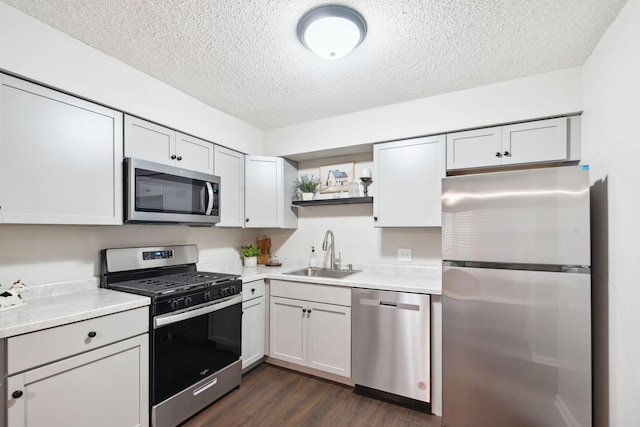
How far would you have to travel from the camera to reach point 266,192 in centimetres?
305

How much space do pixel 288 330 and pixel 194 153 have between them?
1745 millimetres

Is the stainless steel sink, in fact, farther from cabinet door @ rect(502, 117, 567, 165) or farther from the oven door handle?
cabinet door @ rect(502, 117, 567, 165)

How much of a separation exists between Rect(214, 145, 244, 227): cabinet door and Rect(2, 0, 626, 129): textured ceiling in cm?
56

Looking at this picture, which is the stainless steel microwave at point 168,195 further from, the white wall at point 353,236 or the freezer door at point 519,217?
the freezer door at point 519,217

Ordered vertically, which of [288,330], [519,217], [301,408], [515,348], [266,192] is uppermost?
[266,192]

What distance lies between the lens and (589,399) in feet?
5.15

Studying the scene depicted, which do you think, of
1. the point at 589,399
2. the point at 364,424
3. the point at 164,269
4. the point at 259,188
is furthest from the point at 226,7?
the point at 589,399

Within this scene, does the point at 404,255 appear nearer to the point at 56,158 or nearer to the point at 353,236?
the point at 353,236

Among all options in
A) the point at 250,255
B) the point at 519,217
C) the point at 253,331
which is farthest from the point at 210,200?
the point at 519,217

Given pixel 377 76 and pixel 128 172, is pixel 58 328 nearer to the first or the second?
pixel 128 172

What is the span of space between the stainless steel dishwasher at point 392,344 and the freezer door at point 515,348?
0.18 m

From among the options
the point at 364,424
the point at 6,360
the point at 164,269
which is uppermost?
the point at 164,269

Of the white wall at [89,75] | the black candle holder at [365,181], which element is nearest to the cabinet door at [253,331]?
the black candle holder at [365,181]

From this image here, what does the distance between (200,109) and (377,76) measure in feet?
5.01
